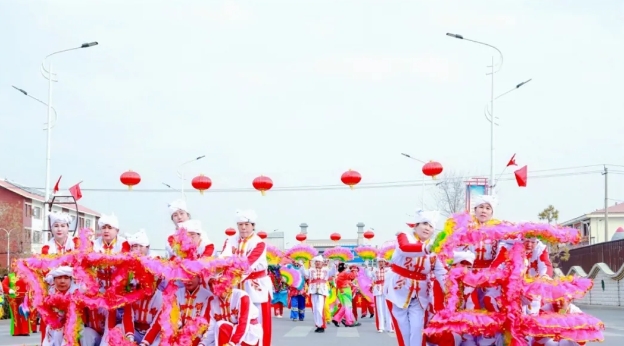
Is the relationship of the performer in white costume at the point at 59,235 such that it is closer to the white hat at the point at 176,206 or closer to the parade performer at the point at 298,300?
the white hat at the point at 176,206

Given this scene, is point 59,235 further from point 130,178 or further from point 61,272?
point 130,178

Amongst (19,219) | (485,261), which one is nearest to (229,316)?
(485,261)

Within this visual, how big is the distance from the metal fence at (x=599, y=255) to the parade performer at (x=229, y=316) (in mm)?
32759

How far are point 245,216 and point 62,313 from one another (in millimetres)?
3058

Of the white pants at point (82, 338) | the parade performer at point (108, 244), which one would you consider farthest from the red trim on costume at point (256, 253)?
the white pants at point (82, 338)

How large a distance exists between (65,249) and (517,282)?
528cm

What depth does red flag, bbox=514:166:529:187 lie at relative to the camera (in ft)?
86.0

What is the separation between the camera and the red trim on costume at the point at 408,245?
9.19 metres

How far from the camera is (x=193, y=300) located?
8.12 metres

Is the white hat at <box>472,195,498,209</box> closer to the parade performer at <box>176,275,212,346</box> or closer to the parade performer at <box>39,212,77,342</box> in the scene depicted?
the parade performer at <box>176,275,212,346</box>

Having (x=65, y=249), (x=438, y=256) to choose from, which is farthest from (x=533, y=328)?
(x=65, y=249)

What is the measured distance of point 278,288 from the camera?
95.4 ft

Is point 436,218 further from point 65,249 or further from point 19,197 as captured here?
point 19,197

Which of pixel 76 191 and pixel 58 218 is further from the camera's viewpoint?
pixel 76 191
